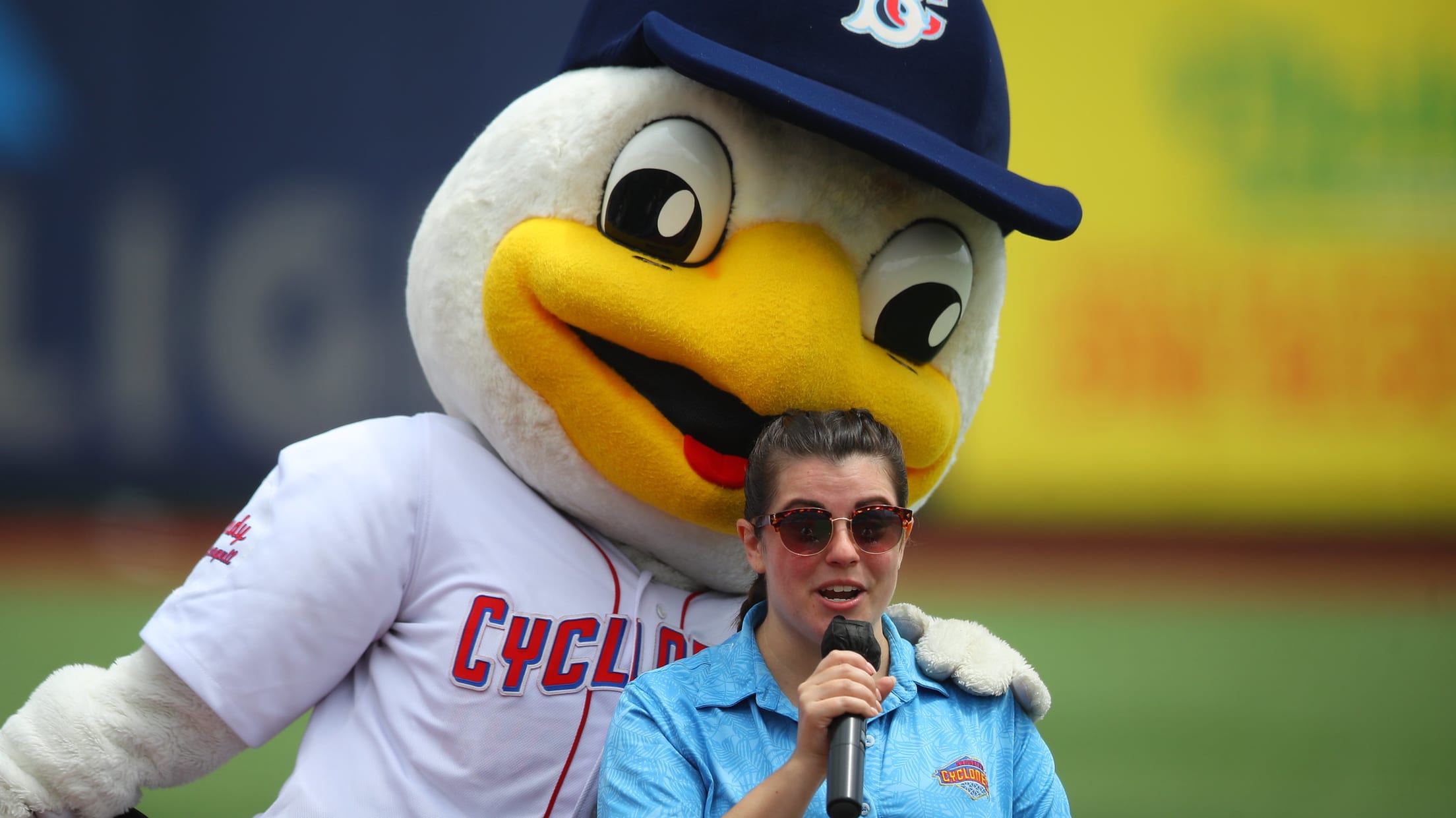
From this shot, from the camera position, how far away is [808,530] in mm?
1401

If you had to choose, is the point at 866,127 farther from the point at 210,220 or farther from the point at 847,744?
the point at 210,220

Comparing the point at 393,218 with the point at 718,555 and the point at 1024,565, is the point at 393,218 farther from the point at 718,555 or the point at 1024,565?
the point at 1024,565

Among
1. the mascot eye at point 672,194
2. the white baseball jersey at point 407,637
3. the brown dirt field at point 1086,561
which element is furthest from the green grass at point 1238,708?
the mascot eye at point 672,194

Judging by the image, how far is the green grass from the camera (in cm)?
281

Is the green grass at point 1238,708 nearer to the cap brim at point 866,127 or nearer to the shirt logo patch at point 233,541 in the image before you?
the cap brim at point 866,127

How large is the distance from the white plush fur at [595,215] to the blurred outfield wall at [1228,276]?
106cm

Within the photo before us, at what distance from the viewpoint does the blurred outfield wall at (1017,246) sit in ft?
8.81

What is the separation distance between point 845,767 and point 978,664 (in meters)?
0.48

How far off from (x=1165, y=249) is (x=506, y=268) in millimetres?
1774

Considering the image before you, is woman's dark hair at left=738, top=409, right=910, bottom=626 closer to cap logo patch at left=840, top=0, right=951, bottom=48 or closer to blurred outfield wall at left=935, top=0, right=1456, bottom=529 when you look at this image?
cap logo patch at left=840, top=0, right=951, bottom=48

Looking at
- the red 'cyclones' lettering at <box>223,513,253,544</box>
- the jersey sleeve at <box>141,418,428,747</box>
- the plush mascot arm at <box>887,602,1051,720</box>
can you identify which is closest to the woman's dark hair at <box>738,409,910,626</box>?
the plush mascot arm at <box>887,602,1051,720</box>

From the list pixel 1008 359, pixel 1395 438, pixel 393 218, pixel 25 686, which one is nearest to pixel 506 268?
pixel 393 218

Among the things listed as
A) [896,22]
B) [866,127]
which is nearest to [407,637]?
[866,127]

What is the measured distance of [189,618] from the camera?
159 centimetres
